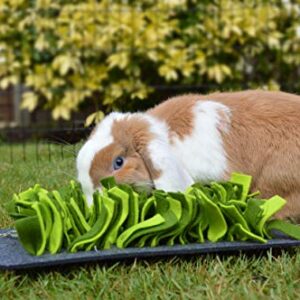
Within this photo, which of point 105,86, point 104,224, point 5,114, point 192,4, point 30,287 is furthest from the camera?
point 5,114

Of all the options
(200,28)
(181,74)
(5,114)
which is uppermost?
(200,28)

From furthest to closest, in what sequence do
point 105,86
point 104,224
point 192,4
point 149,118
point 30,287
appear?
point 192,4, point 105,86, point 149,118, point 104,224, point 30,287

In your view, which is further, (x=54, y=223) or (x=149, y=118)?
(x=149, y=118)

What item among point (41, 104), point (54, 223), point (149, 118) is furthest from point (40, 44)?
point (54, 223)

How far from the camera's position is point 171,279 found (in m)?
1.74

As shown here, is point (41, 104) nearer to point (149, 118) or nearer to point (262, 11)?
point (262, 11)

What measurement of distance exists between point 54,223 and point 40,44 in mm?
3578

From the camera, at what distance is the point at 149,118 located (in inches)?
89.8

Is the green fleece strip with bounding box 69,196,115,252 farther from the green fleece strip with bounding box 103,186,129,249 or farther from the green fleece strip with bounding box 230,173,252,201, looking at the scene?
the green fleece strip with bounding box 230,173,252,201

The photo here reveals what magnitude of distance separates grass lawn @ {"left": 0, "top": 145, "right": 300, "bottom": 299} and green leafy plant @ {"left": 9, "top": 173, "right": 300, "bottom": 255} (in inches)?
2.8

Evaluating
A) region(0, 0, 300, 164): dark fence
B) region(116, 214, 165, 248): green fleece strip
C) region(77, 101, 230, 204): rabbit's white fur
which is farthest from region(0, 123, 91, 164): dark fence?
region(116, 214, 165, 248): green fleece strip

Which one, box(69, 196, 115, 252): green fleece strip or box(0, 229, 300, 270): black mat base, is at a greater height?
box(69, 196, 115, 252): green fleece strip

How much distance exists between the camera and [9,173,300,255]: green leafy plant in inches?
74.5

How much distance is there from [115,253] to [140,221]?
180 millimetres
